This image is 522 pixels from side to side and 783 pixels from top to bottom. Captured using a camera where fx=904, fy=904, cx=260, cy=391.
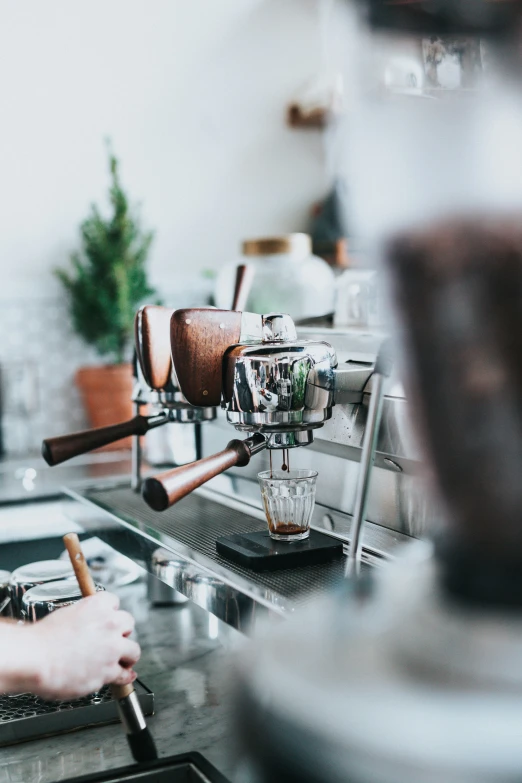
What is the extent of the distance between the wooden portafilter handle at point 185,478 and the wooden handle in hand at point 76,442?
0.19m

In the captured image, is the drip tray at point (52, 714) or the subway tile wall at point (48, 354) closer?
the drip tray at point (52, 714)

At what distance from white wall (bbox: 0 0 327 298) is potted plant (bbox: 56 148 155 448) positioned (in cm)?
15

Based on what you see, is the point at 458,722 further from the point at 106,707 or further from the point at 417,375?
the point at 106,707

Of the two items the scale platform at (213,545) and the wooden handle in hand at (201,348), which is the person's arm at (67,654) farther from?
the wooden handle in hand at (201,348)

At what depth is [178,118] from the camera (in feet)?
11.1

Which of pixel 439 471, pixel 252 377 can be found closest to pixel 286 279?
pixel 252 377

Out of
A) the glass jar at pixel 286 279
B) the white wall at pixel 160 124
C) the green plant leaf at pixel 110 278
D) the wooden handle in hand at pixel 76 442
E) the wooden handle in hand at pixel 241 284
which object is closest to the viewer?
the wooden handle in hand at pixel 76 442

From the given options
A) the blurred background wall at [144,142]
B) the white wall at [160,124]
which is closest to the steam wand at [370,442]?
the blurred background wall at [144,142]

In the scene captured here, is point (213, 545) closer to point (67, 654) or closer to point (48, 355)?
point (67, 654)

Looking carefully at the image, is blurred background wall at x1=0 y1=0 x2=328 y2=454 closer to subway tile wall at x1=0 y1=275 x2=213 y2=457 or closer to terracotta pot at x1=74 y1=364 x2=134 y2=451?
subway tile wall at x1=0 y1=275 x2=213 y2=457

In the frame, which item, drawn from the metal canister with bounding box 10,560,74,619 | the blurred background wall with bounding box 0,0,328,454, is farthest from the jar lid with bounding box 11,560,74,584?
the blurred background wall with bounding box 0,0,328,454

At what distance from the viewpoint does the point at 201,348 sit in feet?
2.78

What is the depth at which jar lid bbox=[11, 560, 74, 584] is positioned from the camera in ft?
3.44

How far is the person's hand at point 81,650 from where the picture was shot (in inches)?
28.7
